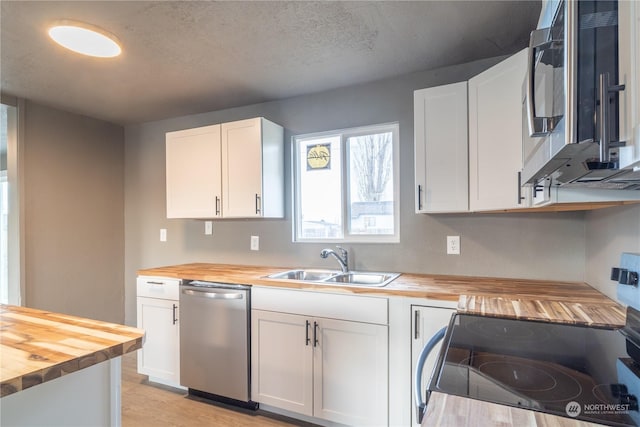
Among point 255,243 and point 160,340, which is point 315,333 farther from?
point 160,340

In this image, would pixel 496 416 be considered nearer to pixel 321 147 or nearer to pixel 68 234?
pixel 321 147

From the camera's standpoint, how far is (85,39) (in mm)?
1852

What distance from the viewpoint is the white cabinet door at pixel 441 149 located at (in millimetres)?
1929

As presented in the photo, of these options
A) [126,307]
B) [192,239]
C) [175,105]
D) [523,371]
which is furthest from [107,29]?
[126,307]

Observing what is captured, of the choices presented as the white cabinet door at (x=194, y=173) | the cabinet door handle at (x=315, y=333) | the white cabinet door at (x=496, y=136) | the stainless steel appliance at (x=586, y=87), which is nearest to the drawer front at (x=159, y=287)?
the white cabinet door at (x=194, y=173)

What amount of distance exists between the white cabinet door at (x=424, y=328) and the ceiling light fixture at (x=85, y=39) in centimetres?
223

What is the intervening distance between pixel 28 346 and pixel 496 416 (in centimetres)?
126

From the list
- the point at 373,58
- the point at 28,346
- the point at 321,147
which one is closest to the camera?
the point at 28,346

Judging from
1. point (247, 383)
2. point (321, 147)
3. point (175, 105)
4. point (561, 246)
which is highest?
point (175, 105)

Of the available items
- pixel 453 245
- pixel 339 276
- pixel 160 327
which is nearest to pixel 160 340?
pixel 160 327

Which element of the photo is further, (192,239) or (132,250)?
(132,250)

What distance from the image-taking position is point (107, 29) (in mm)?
1790

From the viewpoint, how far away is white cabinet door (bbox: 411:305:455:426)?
5.54ft

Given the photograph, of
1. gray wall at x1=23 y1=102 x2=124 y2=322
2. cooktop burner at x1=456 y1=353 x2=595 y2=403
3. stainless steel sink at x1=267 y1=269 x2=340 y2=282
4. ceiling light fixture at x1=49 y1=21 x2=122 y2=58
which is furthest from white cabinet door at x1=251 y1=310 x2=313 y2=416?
gray wall at x1=23 y1=102 x2=124 y2=322
